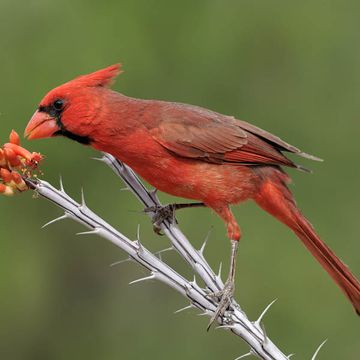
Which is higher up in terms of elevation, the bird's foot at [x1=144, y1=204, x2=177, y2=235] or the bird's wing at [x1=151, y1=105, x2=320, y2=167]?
the bird's wing at [x1=151, y1=105, x2=320, y2=167]

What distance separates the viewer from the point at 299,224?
361cm

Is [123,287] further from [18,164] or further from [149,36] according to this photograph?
[18,164]

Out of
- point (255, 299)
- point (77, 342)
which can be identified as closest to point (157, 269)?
point (255, 299)

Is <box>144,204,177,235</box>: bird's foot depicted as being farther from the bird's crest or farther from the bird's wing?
the bird's crest

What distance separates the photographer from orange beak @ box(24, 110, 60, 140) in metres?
3.29

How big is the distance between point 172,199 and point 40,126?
1.90 m

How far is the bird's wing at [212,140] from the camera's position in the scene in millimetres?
3553

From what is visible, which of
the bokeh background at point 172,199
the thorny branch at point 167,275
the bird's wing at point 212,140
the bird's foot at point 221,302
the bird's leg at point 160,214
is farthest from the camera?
the bokeh background at point 172,199

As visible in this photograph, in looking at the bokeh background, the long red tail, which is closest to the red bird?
the long red tail

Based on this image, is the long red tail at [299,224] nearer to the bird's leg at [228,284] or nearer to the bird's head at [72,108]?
the bird's leg at [228,284]

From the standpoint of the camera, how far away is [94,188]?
5621 mm

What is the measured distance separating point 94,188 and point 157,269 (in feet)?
9.22

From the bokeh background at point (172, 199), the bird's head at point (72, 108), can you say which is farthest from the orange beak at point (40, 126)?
the bokeh background at point (172, 199)

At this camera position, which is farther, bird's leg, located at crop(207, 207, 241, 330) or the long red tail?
the long red tail
